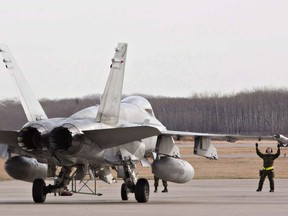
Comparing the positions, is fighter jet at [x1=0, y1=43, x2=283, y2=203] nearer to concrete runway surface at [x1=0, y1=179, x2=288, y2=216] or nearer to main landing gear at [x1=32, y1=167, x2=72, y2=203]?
main landing gear at [x1=32, y1=167, x2=72, y2=203]

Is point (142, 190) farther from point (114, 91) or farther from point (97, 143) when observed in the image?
point (114, 91)

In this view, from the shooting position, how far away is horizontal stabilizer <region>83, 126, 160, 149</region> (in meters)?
25.2

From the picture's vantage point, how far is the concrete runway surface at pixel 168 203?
22859mm

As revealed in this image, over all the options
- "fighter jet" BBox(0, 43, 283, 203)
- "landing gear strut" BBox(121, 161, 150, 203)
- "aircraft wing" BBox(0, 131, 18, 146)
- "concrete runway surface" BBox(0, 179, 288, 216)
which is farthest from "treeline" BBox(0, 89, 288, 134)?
"aircraft wing" BBox(0, 131, 18, 146)

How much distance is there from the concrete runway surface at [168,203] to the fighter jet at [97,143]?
796 millimetres

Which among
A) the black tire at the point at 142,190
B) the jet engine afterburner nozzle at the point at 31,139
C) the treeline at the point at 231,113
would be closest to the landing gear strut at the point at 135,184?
the black tire at the point at 142,190

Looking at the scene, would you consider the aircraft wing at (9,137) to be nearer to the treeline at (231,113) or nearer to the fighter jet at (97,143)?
the fighter jet at (97,143)

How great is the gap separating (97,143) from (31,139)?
1.83 meters

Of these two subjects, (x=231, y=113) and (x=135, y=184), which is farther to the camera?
(x=231, y=113)

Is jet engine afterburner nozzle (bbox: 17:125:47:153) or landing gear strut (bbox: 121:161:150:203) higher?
jet engine afterburner nozzle (bbox: 17:125:47:153)

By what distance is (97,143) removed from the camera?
2619 cm

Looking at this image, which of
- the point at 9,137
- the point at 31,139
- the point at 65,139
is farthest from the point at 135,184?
the point at 9,137

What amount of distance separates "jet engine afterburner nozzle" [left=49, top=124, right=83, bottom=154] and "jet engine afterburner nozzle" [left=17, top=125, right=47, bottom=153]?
1.08 feet

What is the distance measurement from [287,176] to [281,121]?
9663cm
